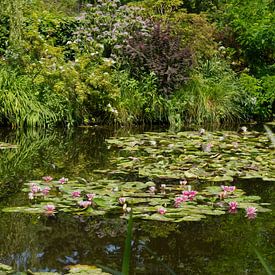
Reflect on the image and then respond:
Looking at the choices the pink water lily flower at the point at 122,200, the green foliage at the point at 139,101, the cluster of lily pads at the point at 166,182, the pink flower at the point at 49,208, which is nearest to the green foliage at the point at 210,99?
the green foliage at the point at 139,101

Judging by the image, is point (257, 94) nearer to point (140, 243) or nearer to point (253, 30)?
point (253, 30)

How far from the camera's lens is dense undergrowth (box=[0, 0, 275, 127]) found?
809cm

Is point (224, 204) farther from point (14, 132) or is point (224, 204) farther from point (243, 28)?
point (243, 28)

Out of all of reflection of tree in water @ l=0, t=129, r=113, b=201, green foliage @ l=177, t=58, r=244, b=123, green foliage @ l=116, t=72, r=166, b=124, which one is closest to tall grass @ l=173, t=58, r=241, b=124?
green foliage @ l=177, t=58, r=244, b=123

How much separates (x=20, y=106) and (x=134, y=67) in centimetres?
243

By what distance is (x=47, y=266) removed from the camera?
2539 millimetres

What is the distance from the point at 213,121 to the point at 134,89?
1.49 meters

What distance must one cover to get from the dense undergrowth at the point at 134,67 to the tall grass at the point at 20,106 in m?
0.02

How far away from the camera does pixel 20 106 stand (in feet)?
24.8

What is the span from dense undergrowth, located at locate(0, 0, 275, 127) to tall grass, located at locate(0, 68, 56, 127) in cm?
2

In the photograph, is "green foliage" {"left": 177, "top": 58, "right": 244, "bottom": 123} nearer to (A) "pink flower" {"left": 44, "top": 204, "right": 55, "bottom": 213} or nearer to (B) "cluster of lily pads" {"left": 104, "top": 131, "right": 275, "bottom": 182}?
(B) "cluster of lily pads" {"left": 104, "top": 131, "right": 275, "bottom": 182}

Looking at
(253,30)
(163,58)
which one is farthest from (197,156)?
(253,30)

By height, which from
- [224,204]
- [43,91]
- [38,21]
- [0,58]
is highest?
[38,21]

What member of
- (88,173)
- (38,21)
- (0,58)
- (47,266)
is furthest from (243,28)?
(47,266)
